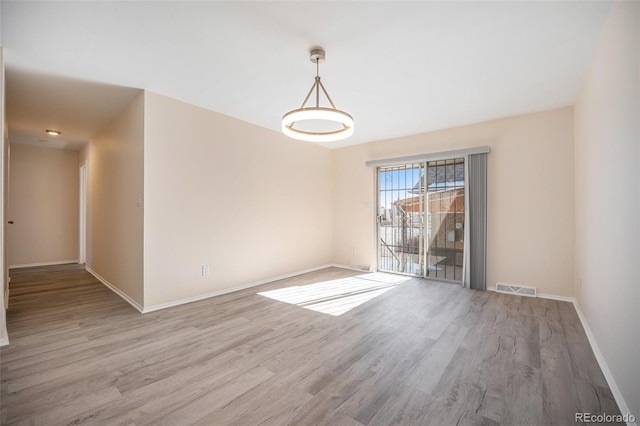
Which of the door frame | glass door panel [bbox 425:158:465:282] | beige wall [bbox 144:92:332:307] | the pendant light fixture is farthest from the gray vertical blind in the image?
the door frame

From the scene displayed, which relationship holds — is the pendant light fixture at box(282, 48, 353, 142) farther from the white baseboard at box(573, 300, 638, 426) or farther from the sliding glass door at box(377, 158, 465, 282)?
the white baseboard at box(573, 300, 638, 426)

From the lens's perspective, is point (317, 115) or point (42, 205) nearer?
point (317, 115)

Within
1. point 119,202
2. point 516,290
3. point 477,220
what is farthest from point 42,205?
point 516,290

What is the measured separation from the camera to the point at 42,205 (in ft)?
20.0

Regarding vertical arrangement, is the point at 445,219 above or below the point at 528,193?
below

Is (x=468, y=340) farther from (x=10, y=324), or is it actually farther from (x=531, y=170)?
(x=10, y=324)

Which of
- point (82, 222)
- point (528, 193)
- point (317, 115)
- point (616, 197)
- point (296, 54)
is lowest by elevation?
point (82, 222)

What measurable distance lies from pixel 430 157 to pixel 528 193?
153cm

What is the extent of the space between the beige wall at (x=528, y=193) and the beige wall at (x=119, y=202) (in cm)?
451

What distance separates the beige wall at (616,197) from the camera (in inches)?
61.9

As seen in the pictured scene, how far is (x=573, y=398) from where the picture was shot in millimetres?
1764

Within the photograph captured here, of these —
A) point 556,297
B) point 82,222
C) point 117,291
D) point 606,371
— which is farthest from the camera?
point 82,222

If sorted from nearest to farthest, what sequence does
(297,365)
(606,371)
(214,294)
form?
(606,371) < (297,365) < (214,294)

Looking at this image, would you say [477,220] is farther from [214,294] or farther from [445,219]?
[214,294]
